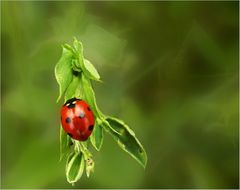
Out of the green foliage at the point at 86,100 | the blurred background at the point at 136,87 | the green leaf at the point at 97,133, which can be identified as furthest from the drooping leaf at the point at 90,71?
the blurred background at the point at 136,87

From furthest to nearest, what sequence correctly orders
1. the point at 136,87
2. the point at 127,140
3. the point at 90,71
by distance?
the point at 136,87, the point at 127,140, the point at 90,71

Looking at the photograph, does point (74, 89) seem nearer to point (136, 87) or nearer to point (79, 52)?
point (79, 52)

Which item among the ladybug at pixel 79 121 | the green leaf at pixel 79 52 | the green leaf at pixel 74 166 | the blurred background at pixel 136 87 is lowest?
the green leaf at pixel 74 166

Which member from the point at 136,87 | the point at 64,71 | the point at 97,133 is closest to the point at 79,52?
the point at 64,71

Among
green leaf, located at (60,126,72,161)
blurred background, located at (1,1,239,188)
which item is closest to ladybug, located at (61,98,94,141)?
green leaf, located at (60,126,72,161)

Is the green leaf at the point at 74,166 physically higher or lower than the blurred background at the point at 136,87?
lower

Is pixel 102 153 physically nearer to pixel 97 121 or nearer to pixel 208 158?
pixel 208 158

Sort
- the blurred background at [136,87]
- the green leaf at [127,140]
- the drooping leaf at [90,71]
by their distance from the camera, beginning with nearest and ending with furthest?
the drooping leaf at [90,71] < the green leaf at [127,140] < the blurred background at [136,87]

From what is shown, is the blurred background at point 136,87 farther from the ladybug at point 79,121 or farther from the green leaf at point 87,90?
the green leaf at point 87,90
